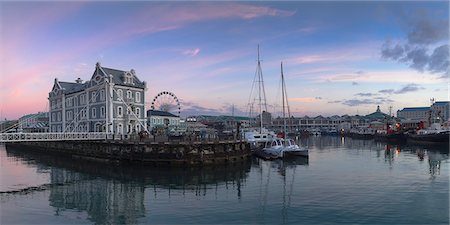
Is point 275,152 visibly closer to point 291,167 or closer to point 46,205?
point 291,167

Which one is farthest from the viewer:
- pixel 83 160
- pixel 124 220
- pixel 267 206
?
pixel 83 160

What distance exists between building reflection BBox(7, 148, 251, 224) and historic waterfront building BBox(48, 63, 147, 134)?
42.3 feet

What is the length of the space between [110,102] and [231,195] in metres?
39.9

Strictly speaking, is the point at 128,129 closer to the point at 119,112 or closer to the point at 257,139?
the point at 119,112

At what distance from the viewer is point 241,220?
69.8ft

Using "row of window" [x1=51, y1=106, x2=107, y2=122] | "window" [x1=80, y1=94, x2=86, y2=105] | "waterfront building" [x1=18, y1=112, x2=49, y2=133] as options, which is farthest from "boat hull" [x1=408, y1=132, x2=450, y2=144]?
"waterfront building" [x1=18, y1=112, x2=49, y2=133]

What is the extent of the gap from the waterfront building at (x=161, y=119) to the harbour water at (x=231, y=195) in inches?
1741

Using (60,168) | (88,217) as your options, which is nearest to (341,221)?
(88,217)

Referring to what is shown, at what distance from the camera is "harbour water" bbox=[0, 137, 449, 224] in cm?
2191

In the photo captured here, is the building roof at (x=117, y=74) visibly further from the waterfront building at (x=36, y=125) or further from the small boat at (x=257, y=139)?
the waterfront building at (x=36, y=125)

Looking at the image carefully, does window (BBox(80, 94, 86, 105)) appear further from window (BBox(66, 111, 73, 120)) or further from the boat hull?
the boat hull

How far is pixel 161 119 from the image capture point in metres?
93.6

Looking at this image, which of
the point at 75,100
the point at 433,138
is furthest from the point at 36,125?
the point at 433,138

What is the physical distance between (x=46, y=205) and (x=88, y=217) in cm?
607
